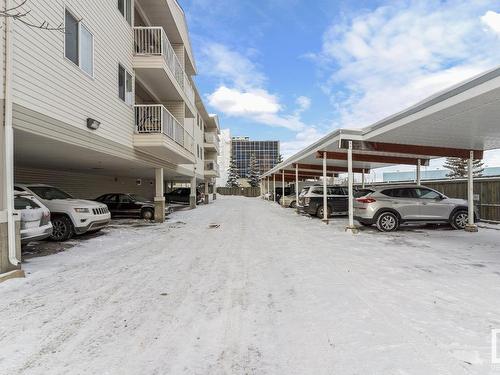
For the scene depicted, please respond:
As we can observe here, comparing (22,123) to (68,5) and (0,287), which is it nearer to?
(0,287)

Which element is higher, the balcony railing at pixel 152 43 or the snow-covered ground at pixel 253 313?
the balcony railing at pixel 152 43

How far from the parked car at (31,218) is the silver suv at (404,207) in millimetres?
9554

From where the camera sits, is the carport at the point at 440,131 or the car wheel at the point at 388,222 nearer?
the carport at the point at 440,131

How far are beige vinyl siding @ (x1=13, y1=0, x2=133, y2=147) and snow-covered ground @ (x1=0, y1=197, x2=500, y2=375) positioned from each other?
11.1ft

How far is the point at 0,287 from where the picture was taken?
15.8ft

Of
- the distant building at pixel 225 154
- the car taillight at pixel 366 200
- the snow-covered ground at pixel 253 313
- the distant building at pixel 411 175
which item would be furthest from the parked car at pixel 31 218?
the distant building at pixel 225 154

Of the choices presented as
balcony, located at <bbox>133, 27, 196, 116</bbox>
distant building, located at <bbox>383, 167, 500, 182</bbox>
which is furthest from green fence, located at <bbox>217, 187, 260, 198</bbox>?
balcony, located at <bbox>133, 27, 196, 116</bbox>

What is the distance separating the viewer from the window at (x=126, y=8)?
36.5 ft

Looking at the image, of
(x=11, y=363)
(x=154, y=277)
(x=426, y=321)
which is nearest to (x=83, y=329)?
(x=11, y=363)

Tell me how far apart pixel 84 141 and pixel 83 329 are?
227 inches

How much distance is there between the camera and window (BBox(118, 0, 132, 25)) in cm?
1113

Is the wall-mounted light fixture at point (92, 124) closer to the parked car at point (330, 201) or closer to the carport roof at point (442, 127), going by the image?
the carport roof at point (442, 127)

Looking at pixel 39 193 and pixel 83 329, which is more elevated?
pixel 39 193

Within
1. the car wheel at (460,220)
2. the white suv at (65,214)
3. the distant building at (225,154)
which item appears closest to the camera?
the white suv at (65,214)
